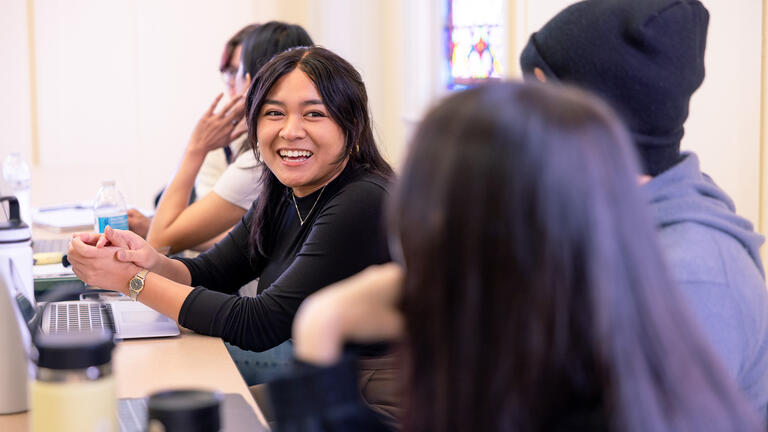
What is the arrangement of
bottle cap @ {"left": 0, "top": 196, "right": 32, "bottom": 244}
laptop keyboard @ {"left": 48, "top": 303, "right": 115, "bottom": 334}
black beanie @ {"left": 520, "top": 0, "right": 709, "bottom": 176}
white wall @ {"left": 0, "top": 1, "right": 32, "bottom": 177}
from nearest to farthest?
1. black beanie @ {"left": 520, "top": 0, "right": 709, "bottom": 176}
2. bottle cap @ {"left": 0, "top": 196, "right": 32, "bottom": 244}
3. laptop keyboard @ {"left": 48, "top": 303, "right": 115, "bottom": 334}
4. white wall @ {"left": 0, "top": 1, "right": 32, "bottom": 177}

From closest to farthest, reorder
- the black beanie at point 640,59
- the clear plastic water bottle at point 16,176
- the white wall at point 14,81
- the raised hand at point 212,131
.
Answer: the black beanie at point 640,59 → the raised hand at point 212,131 → the clear plastic water bottle at point 16,176 → the white wall at point 14,81

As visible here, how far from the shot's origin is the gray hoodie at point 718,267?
1005mm

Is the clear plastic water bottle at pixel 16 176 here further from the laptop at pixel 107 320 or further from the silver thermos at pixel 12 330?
the silver thermos at pixel 12 330

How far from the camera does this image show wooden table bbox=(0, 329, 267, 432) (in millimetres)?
1293

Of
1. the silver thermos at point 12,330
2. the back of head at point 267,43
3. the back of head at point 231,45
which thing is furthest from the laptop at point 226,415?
the back of head at point 231,45

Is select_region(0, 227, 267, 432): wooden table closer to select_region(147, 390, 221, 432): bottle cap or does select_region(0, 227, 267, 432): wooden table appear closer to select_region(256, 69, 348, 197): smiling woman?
select_region(147, 390, 221, 432): bottle cap

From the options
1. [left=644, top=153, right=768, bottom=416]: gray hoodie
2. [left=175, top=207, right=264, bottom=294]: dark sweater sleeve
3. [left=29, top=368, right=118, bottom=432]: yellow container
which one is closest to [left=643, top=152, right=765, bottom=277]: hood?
[left=644, top=153, right=768, bottom=416]: gray hoodie

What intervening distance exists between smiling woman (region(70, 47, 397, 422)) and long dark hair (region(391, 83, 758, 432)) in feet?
2.96

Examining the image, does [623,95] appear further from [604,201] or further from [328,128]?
[328,128]

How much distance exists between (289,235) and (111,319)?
433mm

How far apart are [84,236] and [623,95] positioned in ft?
3.65

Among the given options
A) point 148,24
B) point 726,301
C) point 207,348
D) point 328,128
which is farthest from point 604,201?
point 148,24

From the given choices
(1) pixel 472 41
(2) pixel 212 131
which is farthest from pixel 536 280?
(1) pixel 472 41

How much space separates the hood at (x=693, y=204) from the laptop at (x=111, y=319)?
0.96 metres
